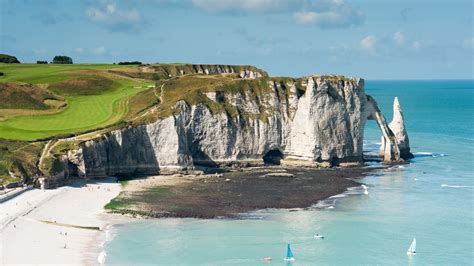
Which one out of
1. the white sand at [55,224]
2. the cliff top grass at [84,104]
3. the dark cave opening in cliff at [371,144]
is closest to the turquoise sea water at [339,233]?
the white sand at [55,224]

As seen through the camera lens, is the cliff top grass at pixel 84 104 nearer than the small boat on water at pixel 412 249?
No

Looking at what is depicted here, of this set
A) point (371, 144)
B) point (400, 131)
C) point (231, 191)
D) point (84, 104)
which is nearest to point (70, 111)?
point (84, 104)

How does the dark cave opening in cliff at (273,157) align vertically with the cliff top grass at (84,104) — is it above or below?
below

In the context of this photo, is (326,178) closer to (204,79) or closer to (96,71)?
(204,79)

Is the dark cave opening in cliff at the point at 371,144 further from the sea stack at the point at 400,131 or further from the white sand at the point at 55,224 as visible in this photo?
the white sand at the point at 55,224

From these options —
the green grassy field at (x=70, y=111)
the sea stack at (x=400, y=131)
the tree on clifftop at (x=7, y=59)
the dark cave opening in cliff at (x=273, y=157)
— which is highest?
the tree on clifftop at (x=7, y=59)

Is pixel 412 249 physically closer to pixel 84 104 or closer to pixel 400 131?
pixel 400 131
